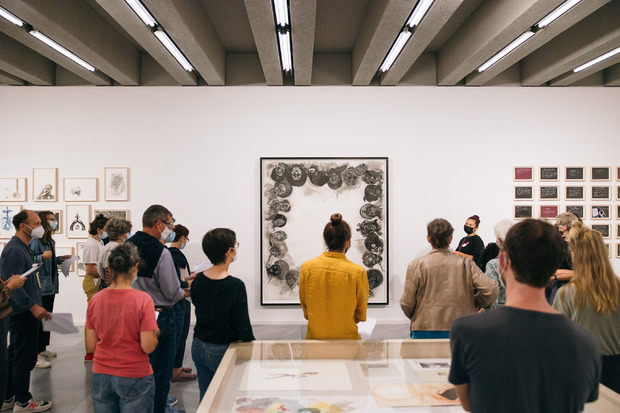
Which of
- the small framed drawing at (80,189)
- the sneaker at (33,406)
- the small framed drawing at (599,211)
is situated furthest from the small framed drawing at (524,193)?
the small framed drawing at (80,189)

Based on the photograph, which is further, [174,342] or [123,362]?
[174,342]

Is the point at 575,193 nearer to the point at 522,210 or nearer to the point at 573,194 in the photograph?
the point at 573,194

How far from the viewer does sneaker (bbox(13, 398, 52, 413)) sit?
3.15 meters

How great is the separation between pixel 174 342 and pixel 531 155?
5.54m

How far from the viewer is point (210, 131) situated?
18.9 feet

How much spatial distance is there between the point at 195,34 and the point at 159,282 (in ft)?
9.36

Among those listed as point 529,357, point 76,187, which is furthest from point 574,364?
point 76,187

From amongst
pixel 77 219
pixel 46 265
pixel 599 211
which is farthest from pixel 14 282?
pixel 599 211

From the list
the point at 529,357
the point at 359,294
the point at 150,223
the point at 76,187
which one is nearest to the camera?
the point at 529,357

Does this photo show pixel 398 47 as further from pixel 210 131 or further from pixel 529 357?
pixel 529 357

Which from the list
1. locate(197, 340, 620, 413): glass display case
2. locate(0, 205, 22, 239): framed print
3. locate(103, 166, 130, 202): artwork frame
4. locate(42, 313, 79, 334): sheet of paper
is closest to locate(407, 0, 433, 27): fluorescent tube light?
locate(197, 340, 620, 413): glass display case

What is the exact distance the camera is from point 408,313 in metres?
2.69

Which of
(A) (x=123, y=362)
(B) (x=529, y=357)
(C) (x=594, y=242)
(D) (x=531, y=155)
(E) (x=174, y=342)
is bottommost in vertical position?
(E) (x=174, y=342)

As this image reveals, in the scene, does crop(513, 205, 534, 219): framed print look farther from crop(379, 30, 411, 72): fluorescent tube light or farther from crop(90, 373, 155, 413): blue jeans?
crop(90, 373, 155, 413): blue jeans
